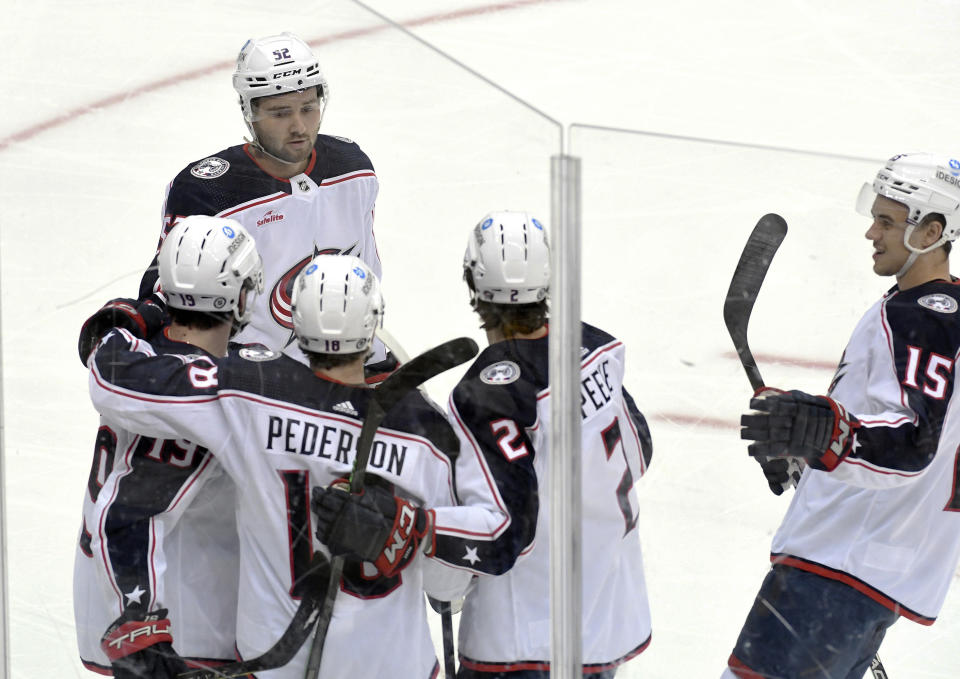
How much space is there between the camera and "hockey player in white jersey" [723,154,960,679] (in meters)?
2.19

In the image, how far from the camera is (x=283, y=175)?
235cm

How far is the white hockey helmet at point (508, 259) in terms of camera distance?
77.7 inches

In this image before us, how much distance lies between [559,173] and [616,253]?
170 millimetres

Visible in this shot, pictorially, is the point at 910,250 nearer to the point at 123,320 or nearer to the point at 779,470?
the point at 779,470

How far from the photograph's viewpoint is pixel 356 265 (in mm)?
2008

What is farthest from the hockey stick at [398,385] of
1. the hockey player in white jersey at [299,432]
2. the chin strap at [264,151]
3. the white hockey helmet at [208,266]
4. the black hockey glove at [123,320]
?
the chin strap at [264,151]

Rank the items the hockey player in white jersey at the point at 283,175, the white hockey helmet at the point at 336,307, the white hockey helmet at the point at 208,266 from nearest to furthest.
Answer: the white hockey helmet at the point at 336,307 → the white hockey helmet at the point at 208,266 → the hockey player in white jersey at the point at 283,175

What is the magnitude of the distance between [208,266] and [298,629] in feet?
1.82

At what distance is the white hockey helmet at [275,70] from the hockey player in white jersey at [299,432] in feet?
1.39

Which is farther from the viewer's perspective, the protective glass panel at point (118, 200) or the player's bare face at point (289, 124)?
the player's bare face at point (289, 124)

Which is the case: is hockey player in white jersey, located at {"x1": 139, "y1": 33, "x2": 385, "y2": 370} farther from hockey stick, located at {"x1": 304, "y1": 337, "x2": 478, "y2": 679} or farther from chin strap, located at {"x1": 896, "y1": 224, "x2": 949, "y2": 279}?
chin strap, located at {"x1": 896, "y1": 224, "x2": 949, "y2": 279}

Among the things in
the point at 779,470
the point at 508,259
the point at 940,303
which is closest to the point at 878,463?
the point at 779,470

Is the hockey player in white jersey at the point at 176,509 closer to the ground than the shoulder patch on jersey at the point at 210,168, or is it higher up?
closer to the ground

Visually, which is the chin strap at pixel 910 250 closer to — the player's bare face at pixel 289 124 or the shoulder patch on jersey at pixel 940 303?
the shoulder patch on jersey at pixel 940 303
